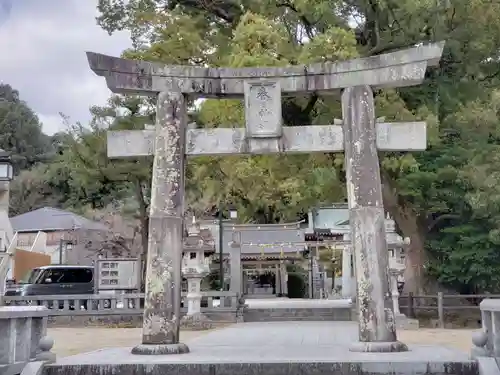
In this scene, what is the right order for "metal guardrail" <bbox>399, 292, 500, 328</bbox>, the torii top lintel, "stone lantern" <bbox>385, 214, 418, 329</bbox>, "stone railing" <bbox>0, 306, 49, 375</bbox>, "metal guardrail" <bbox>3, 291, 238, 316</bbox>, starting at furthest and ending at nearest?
"metal guardrail" <bbox>3, 291, 238, 316</bbox> < "stone lantern" <bbox>385, 214, 418, 329</bbox> < "metal guardrail" <bbox>399, 292, 500, 328</bbox> < the torii top lintel < "stone railing" <bbox>0, 306, 49, 375</bbox>

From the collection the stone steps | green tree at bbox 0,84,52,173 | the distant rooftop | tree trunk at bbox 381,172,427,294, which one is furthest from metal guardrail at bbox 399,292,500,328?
green tree at bbox 0,84,52,173

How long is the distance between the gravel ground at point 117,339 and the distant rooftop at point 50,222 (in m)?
16.4

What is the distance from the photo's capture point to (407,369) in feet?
27.7

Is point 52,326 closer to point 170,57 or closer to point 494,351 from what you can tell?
point 170,57

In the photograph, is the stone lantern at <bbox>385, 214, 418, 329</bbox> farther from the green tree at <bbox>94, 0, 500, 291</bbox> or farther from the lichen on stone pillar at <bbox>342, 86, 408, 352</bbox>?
the lichen on stone pillar at <bbox>342, 86, 408, 352</bbox>

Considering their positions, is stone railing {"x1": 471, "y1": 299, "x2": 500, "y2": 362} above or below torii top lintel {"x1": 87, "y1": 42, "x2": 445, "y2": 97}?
below

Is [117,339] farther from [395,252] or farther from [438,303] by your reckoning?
[438,303]

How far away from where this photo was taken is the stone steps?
2252 cm

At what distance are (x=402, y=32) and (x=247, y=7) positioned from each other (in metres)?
5.22

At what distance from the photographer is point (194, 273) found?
2105cm

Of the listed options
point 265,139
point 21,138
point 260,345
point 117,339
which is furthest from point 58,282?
point 21,138

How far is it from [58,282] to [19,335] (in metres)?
18.0

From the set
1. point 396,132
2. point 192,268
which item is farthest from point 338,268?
point 396,132

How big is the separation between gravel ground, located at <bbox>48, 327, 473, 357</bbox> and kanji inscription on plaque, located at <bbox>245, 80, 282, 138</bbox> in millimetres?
5913
